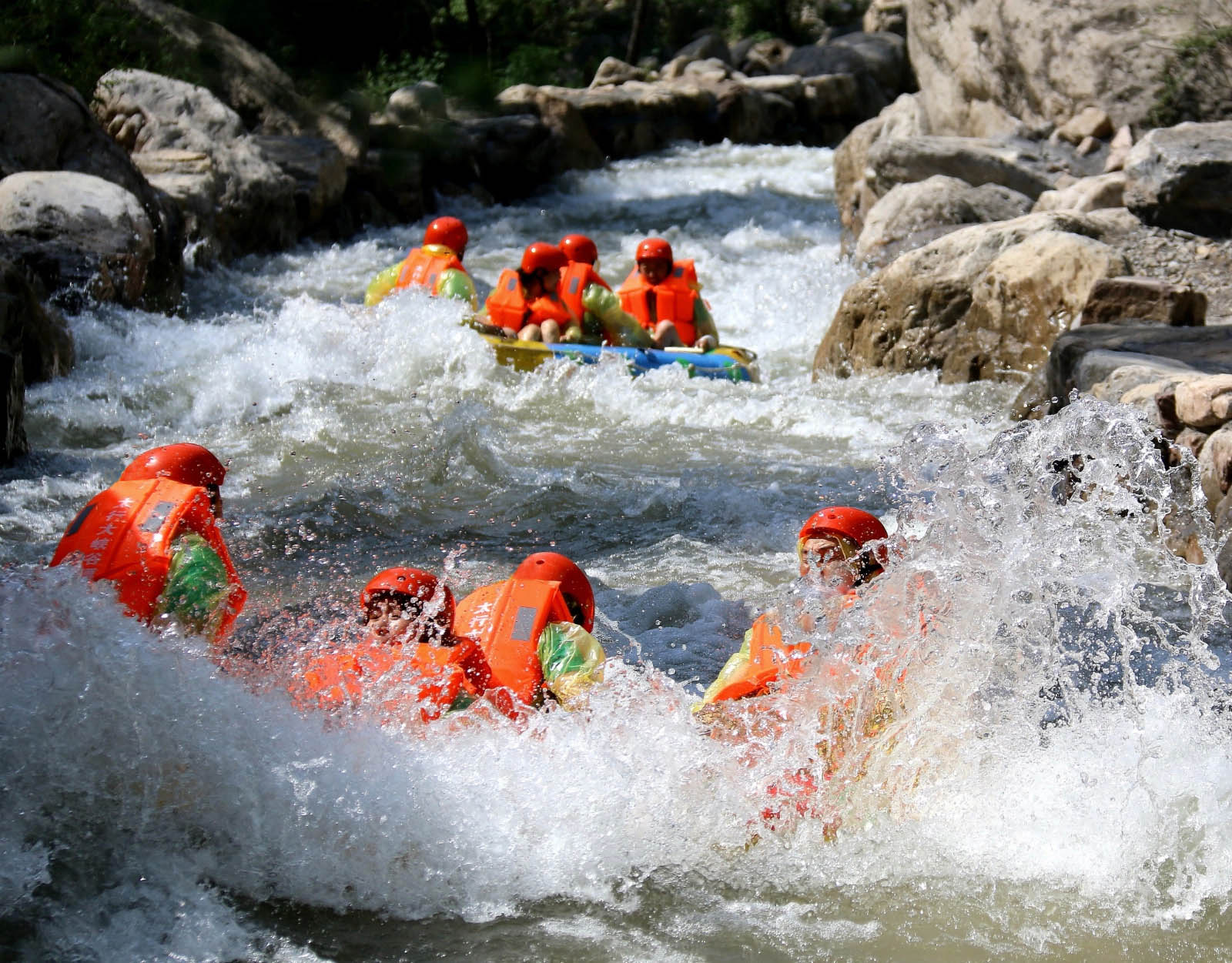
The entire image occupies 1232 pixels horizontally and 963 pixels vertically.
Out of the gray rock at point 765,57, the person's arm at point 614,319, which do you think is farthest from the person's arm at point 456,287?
the gray rock at point 765,57

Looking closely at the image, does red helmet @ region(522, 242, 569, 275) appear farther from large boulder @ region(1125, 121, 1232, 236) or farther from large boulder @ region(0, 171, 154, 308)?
large boulder @ region(1125, 121, 1232, 236)

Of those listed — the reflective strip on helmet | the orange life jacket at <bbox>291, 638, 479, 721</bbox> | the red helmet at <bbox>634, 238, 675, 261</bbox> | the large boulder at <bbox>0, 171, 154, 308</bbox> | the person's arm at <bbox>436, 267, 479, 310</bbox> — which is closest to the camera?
the orange life jacket at <bbox>291, 638, 479, 721</bbox>

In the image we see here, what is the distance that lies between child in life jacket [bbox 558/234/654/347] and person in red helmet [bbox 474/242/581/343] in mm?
56

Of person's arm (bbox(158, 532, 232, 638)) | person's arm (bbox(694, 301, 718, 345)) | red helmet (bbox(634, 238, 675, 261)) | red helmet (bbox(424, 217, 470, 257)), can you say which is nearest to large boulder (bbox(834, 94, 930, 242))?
person's arm (bbox(694, 301, 718, 345))

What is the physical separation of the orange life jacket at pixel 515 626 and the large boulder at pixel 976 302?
5.44 m

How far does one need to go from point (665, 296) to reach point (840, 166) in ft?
18.2

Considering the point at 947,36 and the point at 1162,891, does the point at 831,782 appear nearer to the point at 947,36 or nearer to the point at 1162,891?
the point at 1162,891

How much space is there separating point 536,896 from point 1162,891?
154cm

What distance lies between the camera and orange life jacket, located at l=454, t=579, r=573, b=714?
3.99 metres

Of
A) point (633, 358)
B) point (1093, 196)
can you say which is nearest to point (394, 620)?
point (633, 358)

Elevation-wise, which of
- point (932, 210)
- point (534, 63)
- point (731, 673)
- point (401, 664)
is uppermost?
point (534, 63)

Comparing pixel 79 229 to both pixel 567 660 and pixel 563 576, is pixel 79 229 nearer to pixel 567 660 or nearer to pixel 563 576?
pixel 563 576

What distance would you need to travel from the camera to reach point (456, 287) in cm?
1058

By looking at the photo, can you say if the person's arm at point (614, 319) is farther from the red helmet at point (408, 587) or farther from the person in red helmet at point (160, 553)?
the red helmet at point (408, 587)
